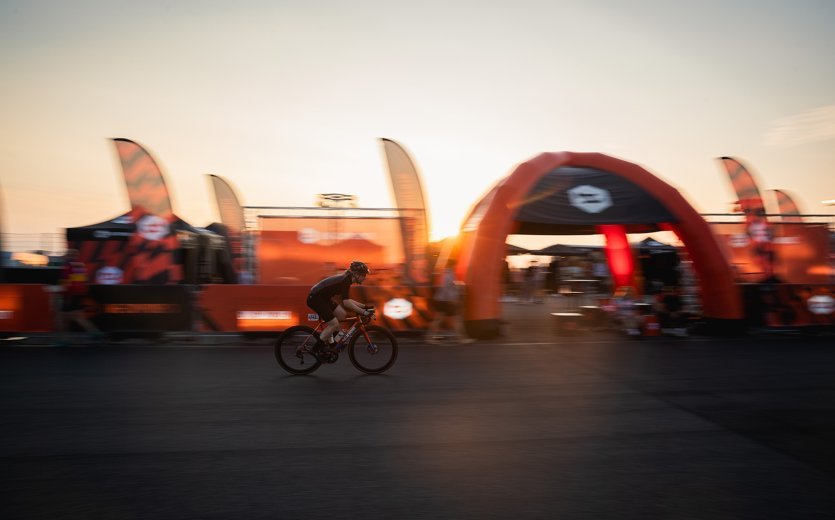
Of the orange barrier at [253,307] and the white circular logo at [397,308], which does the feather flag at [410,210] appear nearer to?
the white circular logo at [397,308]

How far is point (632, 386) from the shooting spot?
292 inches

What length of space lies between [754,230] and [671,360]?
23.7ft

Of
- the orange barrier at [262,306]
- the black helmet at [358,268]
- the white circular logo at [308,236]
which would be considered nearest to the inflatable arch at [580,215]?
the orange barrier at [262,306]

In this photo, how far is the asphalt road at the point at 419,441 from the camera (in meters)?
3.62

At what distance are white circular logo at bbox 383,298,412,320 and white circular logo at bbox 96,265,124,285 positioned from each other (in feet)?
31.2

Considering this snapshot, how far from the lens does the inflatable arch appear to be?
12.6 m

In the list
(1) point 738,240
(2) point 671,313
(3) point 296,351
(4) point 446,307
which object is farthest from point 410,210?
(1) point 738,240

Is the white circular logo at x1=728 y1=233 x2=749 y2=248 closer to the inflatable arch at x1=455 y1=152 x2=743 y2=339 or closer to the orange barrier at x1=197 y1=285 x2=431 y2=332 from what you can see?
the inflatable arch at x1=455 y1=152 x2=743 y2=339

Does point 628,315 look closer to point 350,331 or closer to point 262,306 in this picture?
point 350,331

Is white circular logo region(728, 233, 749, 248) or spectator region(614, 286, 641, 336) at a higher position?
white circular logo region(728, 233, 749, 248)

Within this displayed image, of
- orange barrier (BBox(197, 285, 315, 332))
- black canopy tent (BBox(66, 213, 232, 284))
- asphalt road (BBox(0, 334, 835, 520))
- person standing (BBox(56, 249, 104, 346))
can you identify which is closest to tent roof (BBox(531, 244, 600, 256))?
black canopy tent (BBox(66, 213, 232, 284))

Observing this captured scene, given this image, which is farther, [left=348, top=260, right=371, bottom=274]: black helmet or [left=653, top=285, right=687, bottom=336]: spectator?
[left=653, top=285, right=687, bottom=336]: spectator

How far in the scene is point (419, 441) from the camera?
4961mm

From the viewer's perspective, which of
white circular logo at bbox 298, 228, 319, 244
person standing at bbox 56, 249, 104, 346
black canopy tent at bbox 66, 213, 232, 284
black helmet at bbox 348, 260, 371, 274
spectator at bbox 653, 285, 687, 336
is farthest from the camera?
black canopy tent at bbox 66, 213, 232, 284
